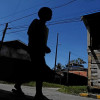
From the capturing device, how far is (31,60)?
195cm

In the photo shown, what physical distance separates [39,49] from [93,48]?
23.4 feet

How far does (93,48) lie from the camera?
28.4 feet

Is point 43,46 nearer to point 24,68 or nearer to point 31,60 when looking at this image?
point 31,60

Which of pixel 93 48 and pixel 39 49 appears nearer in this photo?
pixel 39 49

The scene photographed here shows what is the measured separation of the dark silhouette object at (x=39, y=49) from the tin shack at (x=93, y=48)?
645cm

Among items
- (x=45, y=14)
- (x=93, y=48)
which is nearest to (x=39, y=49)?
(x=45, y=14)

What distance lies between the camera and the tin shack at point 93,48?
27.7ft

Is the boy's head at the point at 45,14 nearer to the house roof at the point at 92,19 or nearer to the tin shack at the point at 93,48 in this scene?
the tin shack at the point at 93,48

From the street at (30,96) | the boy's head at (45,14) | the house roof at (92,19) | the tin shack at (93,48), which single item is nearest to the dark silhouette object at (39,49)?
the boy's head at (45,14)

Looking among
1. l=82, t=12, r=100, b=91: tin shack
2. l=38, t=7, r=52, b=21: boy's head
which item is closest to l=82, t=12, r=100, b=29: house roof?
l=82, t=12, r=100, b=91: tin shack

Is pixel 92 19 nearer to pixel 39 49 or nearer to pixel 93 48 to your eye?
pixel 93 48

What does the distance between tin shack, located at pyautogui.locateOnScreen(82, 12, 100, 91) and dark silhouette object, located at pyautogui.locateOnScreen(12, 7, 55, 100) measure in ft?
21.2

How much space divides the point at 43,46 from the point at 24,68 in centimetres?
49

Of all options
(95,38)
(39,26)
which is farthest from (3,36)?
(39,26)
